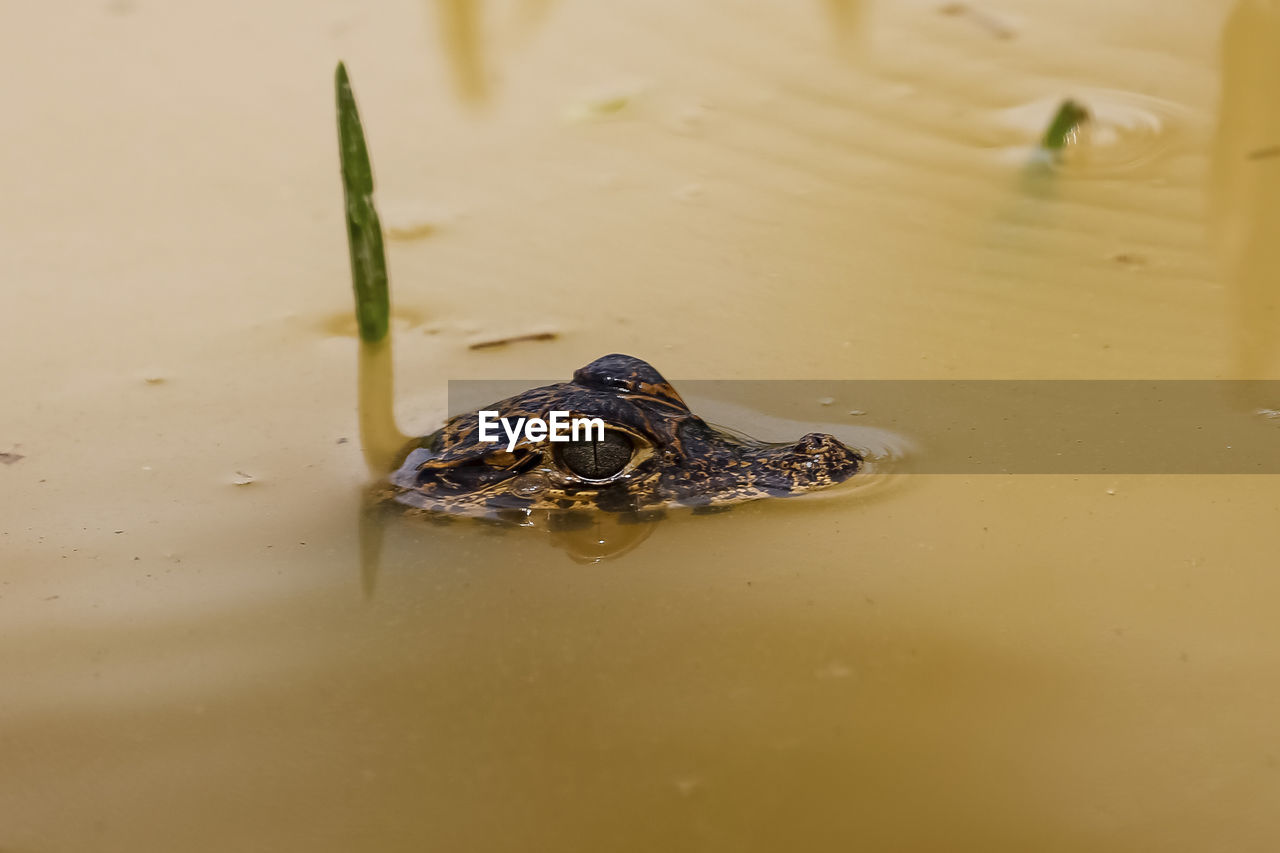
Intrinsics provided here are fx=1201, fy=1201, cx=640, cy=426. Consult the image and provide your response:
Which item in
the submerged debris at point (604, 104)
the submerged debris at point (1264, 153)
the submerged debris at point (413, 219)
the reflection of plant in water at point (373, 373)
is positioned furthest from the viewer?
the submerged debris at point (604, 104)

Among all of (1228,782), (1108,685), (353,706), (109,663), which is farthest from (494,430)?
(1228,782)

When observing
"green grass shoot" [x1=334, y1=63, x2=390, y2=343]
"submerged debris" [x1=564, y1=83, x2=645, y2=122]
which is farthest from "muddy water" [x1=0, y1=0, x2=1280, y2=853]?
"green grass shoot" [x1=334, y1=63, x2=390, y2=343]

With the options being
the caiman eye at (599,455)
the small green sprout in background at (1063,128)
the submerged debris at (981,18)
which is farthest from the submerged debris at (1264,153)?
the caiman eye at (599,455)

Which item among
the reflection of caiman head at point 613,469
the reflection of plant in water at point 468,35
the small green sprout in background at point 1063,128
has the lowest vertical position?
the reflection of caiman head at point 613,469

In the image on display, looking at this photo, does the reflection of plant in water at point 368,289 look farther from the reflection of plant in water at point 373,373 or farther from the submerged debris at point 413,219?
the submerged debris at point 413,219

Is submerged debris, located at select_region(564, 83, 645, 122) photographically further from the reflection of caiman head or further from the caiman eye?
the caiman eye

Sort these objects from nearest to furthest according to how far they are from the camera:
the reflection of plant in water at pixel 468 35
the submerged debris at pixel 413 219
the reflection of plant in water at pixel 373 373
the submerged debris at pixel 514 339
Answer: the reflection of plant in water at pixel 373 373 → the submerged debris at pixel 514 339 → the submerged debris at pixel 413 219 → the reflection of plant in water at pixel 468 35

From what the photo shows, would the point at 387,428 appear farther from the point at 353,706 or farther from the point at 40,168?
the point at 40,168
